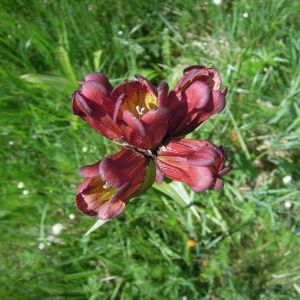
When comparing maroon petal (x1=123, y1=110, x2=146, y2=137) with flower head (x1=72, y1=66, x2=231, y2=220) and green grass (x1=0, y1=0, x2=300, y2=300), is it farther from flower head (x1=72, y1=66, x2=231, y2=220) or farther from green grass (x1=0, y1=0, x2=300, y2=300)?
green grass (x1=0, y1=0, x2=300, y2=300)

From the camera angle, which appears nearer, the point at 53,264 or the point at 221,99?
the point at 221,99

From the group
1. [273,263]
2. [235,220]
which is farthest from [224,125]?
[273,263]

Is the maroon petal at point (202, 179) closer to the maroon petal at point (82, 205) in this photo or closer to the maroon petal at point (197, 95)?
the maroon petal at point (197, 95)

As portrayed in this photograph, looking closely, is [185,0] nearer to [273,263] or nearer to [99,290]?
[273,263]

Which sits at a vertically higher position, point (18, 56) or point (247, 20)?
point (247, 20)

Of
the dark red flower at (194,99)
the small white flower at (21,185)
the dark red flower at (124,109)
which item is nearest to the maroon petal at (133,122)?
the dark red flower at (124,109)

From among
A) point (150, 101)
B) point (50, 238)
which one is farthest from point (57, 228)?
point (150, 101)
